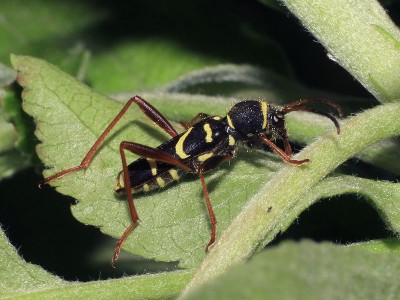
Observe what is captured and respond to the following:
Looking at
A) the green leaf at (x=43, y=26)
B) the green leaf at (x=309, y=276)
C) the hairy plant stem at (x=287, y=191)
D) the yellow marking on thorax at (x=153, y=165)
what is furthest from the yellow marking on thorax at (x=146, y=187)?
the green leaf at (x=43, y=26)

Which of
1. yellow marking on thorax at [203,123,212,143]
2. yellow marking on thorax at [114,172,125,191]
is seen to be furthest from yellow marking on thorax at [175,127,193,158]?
yellow marking on thorax at [114,172,125,191]

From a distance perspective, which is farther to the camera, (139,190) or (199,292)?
(139,190)

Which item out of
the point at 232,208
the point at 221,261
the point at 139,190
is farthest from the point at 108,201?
the point at 221,261

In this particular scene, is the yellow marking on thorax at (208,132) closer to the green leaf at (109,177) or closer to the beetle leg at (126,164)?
the beetle leg at (126,164)

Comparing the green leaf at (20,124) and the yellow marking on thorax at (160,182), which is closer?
the yellow marking on thorax at (160,182)

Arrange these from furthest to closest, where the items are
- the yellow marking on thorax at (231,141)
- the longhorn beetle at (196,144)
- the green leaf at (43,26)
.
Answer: the green leaf at (43,26)
the yellow marking on thorax at (231,141)
the longhorn beetle at (196,144)

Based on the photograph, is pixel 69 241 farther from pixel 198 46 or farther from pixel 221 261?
pixel 221 261

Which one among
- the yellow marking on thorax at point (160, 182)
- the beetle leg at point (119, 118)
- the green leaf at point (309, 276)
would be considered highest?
the green leaf at point (309, 276)
